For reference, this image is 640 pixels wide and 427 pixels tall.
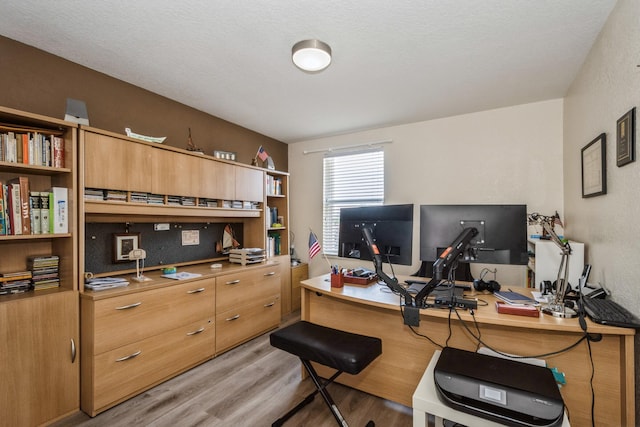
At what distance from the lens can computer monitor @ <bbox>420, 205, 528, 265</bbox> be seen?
1.72m

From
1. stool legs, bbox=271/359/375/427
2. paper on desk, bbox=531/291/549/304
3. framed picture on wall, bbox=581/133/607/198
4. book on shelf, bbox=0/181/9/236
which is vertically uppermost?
framed picture on wall, bbox=581/133/607/198

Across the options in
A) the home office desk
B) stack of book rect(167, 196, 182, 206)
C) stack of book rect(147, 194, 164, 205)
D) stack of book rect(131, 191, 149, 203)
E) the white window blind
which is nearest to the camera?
the home office desk

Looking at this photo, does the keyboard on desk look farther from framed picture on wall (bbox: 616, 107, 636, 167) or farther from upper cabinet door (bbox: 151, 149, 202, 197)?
upper cabinet door (bbox: 151, 149, 202, 197)

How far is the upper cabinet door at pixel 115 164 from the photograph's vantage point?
2094 millimetres

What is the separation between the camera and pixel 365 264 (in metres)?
4.09

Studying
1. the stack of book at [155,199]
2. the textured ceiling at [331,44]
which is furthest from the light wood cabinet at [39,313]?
the textured ceiling at [331,44]

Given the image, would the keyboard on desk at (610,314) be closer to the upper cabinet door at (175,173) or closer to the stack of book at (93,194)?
the upper cabinet door at (175,173)

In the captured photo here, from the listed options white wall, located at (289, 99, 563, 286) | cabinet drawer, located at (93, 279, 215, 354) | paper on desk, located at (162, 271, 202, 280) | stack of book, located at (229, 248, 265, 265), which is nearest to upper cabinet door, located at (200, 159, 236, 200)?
stack of book, located at (229, 248, 265, 265)

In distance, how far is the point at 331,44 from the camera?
2.02 metres

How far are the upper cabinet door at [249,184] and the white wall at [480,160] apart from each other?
1.38 metres

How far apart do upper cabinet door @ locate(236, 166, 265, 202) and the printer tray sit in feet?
8.61

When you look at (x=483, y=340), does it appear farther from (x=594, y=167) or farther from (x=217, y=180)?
(x=217, y=180)

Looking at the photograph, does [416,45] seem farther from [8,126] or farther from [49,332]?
[49,332]

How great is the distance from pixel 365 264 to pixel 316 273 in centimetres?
82
